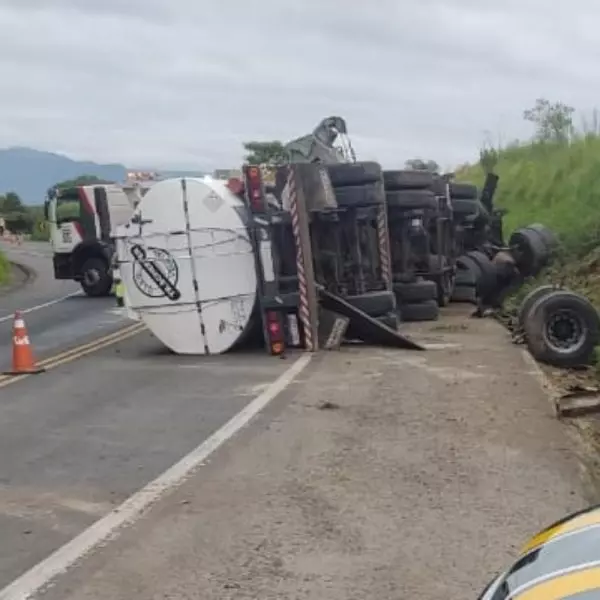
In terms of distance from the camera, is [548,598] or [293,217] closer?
[548,598]

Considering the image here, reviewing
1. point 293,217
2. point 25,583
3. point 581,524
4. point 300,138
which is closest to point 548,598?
point 581,524

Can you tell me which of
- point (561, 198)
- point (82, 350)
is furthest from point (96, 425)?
point (561, 198)

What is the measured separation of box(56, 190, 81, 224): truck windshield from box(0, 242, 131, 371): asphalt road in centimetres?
193

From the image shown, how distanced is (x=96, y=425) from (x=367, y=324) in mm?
6116

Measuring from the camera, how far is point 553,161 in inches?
1278

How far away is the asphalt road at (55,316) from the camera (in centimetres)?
1902

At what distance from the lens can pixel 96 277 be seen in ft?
96.6

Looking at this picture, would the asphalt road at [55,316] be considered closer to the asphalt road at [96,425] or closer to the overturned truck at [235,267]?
the asphalt road at [96,425]

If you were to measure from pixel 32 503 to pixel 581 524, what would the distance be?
4.99 meters

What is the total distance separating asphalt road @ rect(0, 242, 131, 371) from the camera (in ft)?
Result: 62.4

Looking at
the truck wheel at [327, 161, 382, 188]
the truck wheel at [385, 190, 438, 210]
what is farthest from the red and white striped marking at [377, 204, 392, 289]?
the truck wheel at [385, 190, 438, 210]

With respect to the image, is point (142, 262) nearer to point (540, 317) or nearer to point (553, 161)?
point (540, 317)

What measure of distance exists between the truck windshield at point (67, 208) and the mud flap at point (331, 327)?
14460 millimetres

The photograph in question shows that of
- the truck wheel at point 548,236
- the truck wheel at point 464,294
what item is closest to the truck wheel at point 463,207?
the truck wheel at point 548,236
